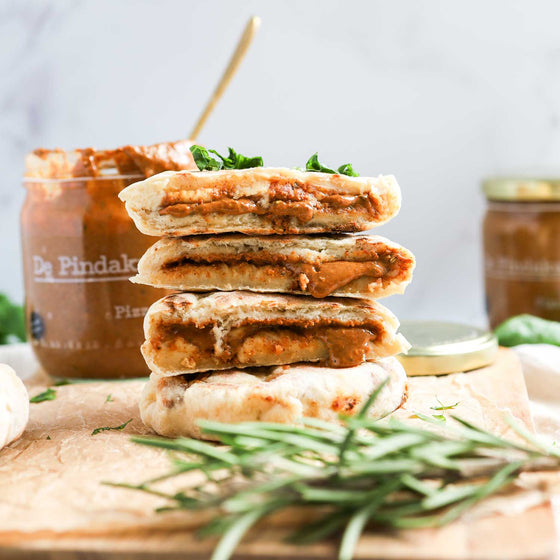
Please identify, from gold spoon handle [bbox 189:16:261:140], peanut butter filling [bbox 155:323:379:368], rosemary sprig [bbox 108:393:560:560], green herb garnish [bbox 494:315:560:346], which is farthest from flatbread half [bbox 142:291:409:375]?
green herb garnish [bbox 494:315:560:346]

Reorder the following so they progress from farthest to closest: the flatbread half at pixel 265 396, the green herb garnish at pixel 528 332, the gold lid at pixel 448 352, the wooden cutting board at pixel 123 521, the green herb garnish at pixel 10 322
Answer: the green herb garnish at pixel 10 322
the green herb garnish at pixel 528 332
the gold lid at pixel 448 352
the flatbread half at pixel 265 396
the wooden cutting board at pixel 123 521

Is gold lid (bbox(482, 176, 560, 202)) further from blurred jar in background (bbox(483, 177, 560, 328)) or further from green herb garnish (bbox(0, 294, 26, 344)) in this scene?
green herb garnish (bbox(0, 294, 26, 344))

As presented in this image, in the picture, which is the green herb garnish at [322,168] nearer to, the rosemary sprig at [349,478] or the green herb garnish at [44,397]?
the rosemary sprig at [349,478]

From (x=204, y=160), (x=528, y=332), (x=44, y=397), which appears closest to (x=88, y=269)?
(x=44, y=397)

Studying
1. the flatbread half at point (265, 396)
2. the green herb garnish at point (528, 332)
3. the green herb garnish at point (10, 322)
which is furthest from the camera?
the green herb garnish at point (10, 322)

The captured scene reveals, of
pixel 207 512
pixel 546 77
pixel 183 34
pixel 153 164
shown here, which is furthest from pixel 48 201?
pixel 546 77

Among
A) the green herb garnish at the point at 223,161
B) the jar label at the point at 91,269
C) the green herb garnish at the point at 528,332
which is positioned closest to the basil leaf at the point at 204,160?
the green herb garnish at the point at 223,161

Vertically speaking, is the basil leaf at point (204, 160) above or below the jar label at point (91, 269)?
above
